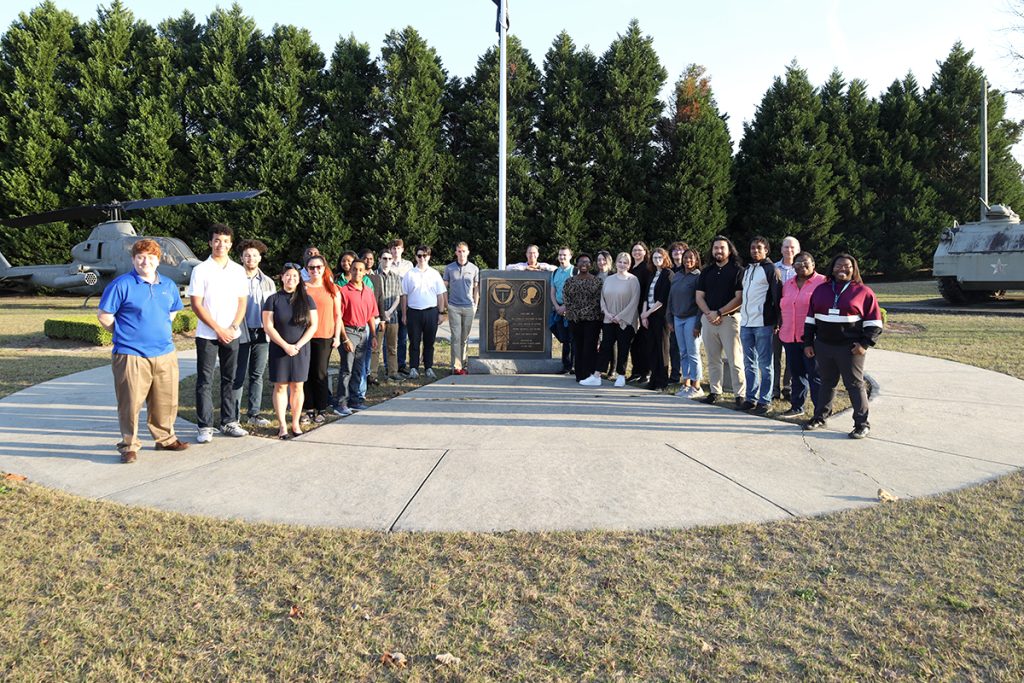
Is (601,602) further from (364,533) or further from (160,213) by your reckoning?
(160,213)

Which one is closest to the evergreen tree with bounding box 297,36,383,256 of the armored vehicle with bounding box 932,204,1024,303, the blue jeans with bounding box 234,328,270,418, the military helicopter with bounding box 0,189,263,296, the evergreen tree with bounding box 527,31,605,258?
the evergreen tree with bounding box 527,31,605,258

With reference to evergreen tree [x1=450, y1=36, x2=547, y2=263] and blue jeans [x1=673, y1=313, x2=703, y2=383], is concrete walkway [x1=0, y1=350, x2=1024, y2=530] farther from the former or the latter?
evergreen tree [x1=450, y1=36, x2=547, y2=263]

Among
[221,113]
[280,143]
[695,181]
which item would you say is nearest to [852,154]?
[695,181]

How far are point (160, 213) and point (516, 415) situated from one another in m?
24.8

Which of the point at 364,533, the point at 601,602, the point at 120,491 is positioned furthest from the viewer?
the point at 120,491

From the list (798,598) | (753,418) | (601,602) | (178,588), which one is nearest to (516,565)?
(601,602)

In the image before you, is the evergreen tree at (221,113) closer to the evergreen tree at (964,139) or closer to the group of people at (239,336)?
the group of people at (239,336)

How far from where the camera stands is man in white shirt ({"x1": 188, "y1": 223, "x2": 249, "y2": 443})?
5828 mm

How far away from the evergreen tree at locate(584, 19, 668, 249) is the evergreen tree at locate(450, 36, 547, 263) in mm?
2801

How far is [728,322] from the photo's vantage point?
7.65 metres

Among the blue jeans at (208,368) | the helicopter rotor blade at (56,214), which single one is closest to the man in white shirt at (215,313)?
the blue jeans at (208,368)

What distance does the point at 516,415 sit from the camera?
7.07 meters

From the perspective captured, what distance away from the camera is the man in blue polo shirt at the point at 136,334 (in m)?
5.36

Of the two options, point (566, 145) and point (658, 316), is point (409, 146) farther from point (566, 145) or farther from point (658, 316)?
point (658, 316)
